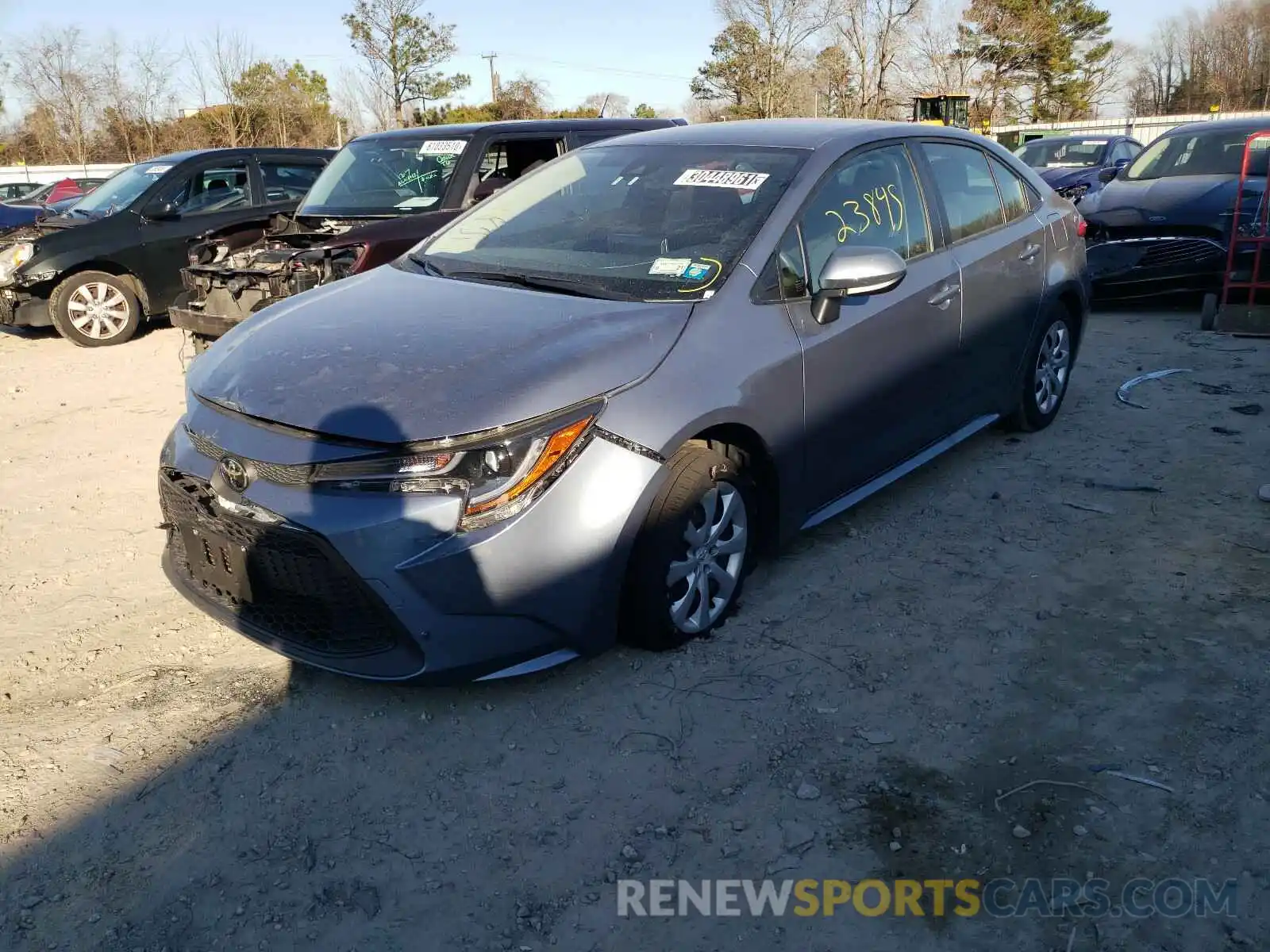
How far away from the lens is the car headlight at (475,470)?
2824 mm

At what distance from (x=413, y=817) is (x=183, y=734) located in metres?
0.86

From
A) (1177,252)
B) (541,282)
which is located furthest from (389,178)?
(1177,252)

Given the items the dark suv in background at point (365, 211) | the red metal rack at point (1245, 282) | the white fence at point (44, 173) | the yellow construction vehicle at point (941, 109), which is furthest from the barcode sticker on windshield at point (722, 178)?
the white fence at point (44, 173)

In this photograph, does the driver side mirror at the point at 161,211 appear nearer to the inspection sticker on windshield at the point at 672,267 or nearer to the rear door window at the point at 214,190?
the rear door window at the point at 214,190

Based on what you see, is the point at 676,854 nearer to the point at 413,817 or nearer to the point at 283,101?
the point at 413,817

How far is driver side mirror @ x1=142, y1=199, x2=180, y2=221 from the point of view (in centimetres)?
917

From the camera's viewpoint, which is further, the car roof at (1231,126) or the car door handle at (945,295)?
the car roof at (1231,126)

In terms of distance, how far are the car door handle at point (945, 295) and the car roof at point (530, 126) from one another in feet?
12.6

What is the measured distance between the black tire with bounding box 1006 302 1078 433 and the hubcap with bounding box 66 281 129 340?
769 cm

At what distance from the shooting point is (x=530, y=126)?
7867mm

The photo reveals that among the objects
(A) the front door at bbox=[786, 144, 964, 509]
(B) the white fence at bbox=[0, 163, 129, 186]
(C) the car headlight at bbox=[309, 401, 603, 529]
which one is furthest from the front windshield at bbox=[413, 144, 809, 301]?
(B) the white fence at bbox=[0, 163, 129, 186]

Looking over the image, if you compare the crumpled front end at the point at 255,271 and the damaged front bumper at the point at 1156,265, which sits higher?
the crumpled front end at the point at 255,271

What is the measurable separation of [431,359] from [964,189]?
290 cm

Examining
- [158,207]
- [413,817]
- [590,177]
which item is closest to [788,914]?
[413,817]
